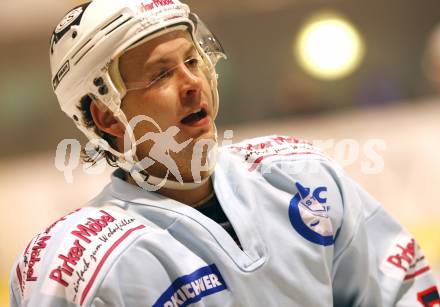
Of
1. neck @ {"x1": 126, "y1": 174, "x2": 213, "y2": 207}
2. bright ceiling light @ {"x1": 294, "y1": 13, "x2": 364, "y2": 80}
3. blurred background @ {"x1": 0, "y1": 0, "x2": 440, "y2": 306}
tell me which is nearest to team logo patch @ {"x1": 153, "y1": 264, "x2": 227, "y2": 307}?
neck @ {"x1": 126, "y1": 174, "x2": 213, "y2": 207}

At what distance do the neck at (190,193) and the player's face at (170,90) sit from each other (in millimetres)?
97

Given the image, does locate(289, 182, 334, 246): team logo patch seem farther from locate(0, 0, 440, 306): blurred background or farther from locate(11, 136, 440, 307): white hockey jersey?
locate(0, 0, 440, 306): blurred background

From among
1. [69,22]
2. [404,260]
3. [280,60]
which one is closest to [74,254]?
[69,22]

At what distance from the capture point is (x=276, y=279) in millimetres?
2232

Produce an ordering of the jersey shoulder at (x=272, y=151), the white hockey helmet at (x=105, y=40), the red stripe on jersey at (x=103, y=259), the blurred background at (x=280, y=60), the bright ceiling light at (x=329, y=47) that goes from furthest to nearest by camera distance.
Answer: the bright ceiling light at (x=329, y=47), the blurred background at (x=280, y=60), the jersey shoulder at (x=272, y=151), the white hockey helmet at (x=105, y=40), the red stripe on jersey at (x=103, y=259)

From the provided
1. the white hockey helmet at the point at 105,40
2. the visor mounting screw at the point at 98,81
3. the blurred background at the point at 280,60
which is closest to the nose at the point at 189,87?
the white hockey helmet at the point at 105,40

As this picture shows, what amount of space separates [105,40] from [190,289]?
2.23 feet

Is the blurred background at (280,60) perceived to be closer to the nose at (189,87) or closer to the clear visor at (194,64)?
the clear visor at (194,64)

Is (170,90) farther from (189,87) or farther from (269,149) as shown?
(269,149)

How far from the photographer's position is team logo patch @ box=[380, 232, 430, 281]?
8.14 feet

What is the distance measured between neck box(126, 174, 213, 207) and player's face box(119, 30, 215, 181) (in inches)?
3.8

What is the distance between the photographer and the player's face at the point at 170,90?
227 cm

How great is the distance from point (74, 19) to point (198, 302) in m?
0.83

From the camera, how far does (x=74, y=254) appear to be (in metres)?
2.12
